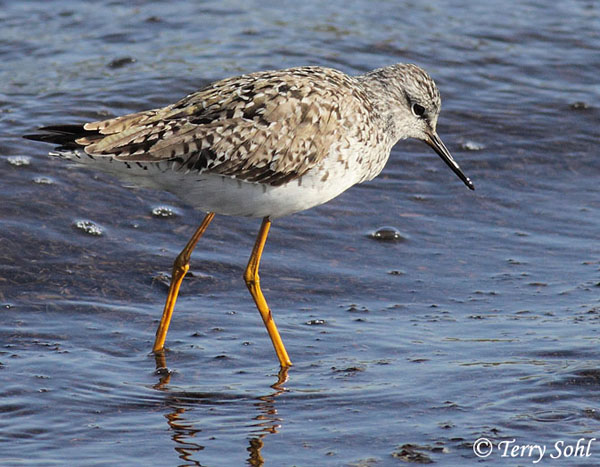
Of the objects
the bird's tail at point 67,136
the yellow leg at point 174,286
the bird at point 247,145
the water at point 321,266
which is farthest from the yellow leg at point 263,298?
the bird's tail at point 67,136

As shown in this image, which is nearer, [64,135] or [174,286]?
[64,135]

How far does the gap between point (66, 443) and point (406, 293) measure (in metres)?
3.30

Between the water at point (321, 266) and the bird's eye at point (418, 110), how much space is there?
141cm

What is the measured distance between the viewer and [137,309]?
8148 millimetres

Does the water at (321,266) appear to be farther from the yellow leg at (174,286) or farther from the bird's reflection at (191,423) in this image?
the yellow leg at (174,286)

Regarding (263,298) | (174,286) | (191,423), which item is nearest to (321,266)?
(263,298)

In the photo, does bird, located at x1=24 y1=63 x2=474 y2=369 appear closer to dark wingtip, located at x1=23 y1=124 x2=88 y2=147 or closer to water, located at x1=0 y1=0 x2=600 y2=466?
dark wingtip, located at x1=23 y1=124 x2=88 y2=147

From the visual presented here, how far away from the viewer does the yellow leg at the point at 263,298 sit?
741cm

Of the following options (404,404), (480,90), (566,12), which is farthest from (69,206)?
(566,12)

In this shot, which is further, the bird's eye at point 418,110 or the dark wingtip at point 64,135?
the bird's eye at point 418,110

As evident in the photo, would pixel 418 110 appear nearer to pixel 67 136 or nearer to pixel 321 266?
pixel 321 266

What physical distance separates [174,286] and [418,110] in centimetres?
226

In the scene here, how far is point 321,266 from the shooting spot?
353 inches

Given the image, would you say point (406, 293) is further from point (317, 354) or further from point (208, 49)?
point (208, 49)
